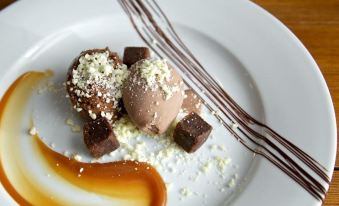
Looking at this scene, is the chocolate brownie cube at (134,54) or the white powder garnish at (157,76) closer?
the white powder garnish at (157,76)

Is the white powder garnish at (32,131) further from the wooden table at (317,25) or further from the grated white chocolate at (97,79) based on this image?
the wooden table at (317,25)

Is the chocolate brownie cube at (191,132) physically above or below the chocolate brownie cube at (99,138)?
below

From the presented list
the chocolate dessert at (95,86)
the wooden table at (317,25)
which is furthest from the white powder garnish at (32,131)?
the wooden table at (317,25)

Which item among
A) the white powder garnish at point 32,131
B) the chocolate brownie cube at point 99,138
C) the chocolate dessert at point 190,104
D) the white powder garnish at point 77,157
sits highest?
the white powder garnish at point 32,131

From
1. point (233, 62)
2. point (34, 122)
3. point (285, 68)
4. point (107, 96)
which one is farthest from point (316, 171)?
point (34, 122)

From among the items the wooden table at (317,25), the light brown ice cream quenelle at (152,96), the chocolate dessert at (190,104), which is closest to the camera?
the light brown ice cream quenelle at (152,96)

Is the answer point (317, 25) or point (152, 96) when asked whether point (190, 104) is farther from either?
point (317, 25)

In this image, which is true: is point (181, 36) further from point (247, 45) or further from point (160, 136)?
point (160, 136)
